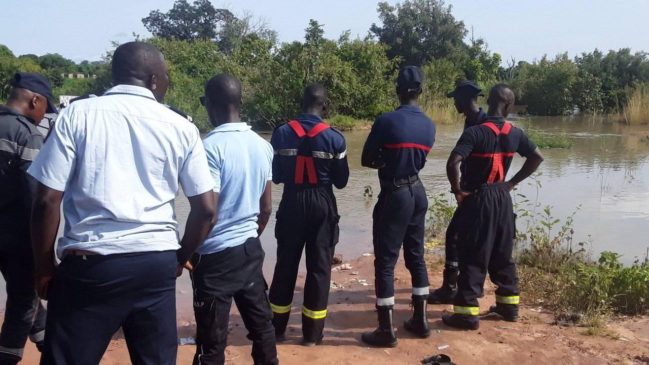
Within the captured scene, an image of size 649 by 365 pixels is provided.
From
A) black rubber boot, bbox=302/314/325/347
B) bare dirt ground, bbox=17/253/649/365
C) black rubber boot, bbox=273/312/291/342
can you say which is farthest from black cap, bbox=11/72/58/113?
black rubber boot, bbox=302/314/325/347

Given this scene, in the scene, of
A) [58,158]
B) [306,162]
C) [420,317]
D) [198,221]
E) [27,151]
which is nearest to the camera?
[58,158]

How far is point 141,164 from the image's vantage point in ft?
8.34

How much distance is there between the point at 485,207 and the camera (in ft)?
16.3

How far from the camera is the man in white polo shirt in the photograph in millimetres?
2439

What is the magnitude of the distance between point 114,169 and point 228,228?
109 centimetres

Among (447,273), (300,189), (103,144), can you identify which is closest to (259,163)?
(300,189)

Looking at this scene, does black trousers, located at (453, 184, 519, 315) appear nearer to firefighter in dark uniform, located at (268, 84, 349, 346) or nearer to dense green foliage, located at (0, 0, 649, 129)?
firefighter in dark uniform, located at (268, 84, 349, 346)

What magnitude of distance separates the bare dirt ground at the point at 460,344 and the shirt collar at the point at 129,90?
2.32m

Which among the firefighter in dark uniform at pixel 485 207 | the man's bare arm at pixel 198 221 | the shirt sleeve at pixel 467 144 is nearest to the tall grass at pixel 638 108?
the firefighter in dark uniform at pixel 485 207

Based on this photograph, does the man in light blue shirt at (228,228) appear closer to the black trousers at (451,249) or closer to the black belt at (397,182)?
the black belt at (397,182)

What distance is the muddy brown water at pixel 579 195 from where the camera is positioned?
7.82m

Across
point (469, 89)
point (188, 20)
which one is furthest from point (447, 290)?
point (188, 20)

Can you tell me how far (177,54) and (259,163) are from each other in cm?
3033

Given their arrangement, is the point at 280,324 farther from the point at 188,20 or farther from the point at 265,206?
the point at 188,20
